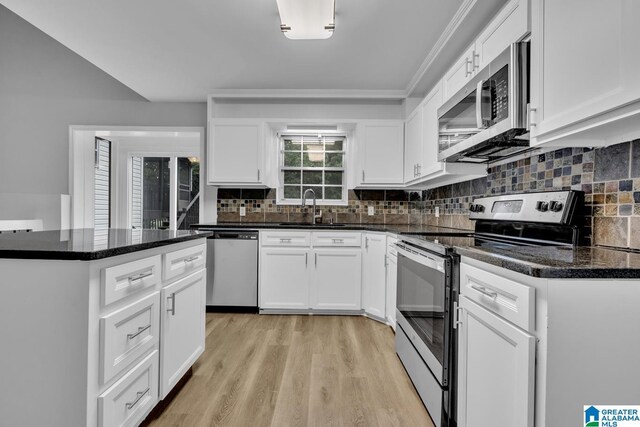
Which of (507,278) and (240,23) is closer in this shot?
(507,278)

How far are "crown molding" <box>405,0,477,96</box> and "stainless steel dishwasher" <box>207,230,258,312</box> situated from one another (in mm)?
2080

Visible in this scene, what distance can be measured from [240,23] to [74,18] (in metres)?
1.11

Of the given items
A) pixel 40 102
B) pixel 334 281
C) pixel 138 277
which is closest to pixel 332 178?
pixel 334 281

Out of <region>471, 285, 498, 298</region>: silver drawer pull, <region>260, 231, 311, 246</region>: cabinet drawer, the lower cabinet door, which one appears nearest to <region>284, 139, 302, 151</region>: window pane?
<region>260, 231, 311, 246</region>: cabinet drawer

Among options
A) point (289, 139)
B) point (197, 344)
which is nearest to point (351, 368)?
point (197, 344)

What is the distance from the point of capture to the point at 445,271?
1525mm

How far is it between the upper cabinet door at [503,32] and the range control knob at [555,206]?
2.48ft

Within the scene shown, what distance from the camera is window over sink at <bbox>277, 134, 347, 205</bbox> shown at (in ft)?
13.6

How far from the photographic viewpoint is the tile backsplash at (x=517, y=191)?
137 cm

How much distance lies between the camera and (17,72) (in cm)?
398

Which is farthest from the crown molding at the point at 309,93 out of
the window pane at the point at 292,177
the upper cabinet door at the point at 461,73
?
the upper cabinet door at the point at 461,73

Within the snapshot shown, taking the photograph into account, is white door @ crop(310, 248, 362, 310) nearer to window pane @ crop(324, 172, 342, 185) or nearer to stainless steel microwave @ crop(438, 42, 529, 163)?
window pane @ crop(324, 172, 342, 185)

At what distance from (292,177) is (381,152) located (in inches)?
44.5

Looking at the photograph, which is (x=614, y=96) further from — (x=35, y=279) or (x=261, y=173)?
(x=261, y=173)
